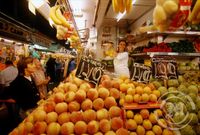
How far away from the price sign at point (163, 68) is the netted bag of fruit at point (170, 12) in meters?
0.83

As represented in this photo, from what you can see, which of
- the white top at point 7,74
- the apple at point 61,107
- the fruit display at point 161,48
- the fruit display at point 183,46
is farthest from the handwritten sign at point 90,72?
the fruit display at point 183,46

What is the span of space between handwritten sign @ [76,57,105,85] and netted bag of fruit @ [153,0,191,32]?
2.61 ft

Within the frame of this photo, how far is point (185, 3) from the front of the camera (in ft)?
6.97

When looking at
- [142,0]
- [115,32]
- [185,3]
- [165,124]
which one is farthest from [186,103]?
[115,32]

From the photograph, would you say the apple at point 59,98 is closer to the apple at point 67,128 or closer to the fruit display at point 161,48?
the apple at point 67,128

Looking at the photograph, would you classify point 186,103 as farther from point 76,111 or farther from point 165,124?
point 76,111

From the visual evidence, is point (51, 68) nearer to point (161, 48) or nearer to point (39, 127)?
point (161, 48)

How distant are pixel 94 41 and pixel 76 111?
9.12 meters

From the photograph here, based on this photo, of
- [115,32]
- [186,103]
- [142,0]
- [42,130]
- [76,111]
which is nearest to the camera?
[42,130]

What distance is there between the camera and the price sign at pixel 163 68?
118 inches

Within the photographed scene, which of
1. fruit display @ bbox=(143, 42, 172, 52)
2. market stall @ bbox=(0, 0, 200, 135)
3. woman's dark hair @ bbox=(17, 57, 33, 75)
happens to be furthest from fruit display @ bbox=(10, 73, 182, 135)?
fruit display @ bbox=(143, 42, 172, 52)

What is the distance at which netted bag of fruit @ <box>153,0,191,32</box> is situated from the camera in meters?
1.85

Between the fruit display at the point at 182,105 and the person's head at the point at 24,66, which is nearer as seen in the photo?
the fruit display at the point at 182,105

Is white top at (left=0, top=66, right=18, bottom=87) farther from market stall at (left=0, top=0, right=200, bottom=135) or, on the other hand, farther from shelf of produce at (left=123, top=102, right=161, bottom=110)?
shelf of produce at (left=123, top=102, right=161, bottom=110)
